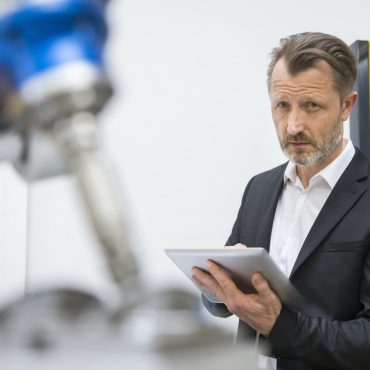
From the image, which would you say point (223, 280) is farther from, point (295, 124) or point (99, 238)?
point (99, 238)

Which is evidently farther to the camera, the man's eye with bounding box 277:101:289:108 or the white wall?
the white wall

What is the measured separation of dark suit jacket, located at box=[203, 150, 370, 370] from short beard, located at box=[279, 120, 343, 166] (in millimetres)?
59

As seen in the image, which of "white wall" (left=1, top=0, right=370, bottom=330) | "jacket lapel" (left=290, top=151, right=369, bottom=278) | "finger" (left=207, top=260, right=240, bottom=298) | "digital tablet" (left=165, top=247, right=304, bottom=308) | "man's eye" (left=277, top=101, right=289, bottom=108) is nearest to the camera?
"digital tablet" (left=165, top=247, right=304, bottom=308)

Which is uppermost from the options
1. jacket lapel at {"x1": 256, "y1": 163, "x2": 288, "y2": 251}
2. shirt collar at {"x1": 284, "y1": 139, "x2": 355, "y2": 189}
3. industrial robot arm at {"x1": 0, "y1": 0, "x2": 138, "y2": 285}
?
industrial robot arm at {"x1": 0, "y1": 0, "x2": 138, "y2": 285}

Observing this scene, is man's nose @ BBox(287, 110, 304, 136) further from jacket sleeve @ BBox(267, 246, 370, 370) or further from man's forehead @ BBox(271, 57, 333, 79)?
jacket sleeve @ BBox(267, 246, 370, 370)

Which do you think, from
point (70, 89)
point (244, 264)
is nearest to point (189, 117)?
point (244, 264)

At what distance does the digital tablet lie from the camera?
88 cm

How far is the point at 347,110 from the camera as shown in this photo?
133cm

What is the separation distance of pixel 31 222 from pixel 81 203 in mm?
1452

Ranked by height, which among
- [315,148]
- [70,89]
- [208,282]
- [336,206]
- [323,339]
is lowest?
[323,339]

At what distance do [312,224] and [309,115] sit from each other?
239mm

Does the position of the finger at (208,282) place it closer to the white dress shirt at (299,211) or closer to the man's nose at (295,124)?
the white dress shirt at (299,211)

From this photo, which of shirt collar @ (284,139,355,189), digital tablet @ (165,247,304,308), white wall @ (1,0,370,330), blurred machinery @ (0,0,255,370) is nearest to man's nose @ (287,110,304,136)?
shirt collar @ (284,139,355,189)

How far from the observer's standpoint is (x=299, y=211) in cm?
129
